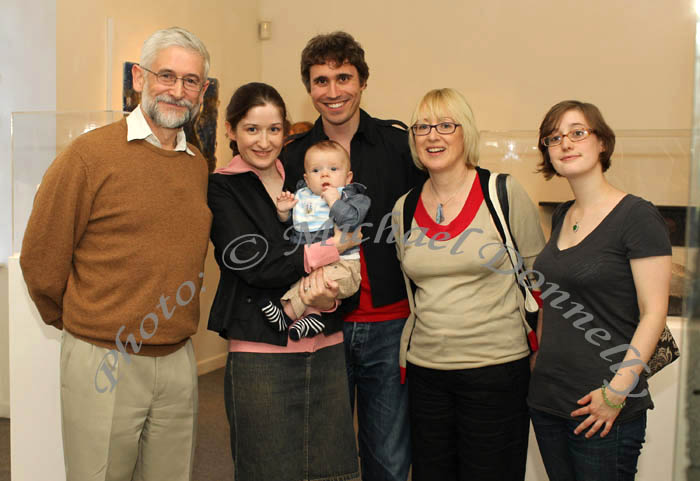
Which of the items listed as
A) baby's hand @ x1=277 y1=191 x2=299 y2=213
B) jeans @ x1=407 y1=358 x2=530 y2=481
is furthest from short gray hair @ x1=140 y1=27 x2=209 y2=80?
jeans @ x1=407 y1=358 x2=530 y2=481

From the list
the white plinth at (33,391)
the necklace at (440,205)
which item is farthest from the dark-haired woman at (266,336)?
the white plinth at (33,391)

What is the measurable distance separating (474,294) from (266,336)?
68 centimetres

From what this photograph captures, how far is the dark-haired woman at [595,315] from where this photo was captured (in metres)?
1.63

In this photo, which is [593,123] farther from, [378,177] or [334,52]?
[334,52]

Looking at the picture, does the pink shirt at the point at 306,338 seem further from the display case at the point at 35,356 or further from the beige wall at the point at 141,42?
the beige wall at the point at 141,42

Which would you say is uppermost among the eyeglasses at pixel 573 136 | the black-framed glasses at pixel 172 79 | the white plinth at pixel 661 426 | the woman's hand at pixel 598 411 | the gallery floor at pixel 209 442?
the black-framed glasses at pixel 172 79

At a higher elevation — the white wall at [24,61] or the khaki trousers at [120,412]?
the white wall at [24,61]

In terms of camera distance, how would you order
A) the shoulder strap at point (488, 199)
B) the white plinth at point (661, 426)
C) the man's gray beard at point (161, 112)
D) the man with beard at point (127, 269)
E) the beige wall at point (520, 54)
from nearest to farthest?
1. the man with beard at point (127, 269)
2. the man's gray beard at point (161, 112)
3. the shoulder strap at point (488, 199)
4. the white plinth at point (661, 426)
5. the beige wall at point (520, 54)

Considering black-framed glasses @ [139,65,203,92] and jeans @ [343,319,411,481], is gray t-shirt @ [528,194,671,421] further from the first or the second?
black-framed glasses @ [139,65,203,92]

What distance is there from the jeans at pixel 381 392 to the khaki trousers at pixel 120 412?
627 millimetres

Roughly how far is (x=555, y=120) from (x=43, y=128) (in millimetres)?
2089

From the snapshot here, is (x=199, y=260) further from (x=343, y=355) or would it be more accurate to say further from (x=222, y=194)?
(x=343, y=355)

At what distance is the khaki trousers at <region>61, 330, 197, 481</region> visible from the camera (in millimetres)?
1767

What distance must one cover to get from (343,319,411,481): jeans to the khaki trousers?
0.63 m
